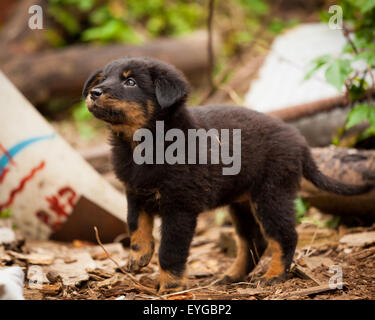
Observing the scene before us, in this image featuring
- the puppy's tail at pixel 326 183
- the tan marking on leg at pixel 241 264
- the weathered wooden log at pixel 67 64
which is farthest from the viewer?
the weathered wooden log at pixel 67 64

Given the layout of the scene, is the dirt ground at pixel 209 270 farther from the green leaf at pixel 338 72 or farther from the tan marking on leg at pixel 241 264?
the green leaf at pixel 338 72

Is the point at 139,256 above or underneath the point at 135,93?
underneath

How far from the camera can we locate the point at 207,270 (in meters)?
4.89

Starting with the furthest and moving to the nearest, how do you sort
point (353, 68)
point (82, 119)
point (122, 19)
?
point (122, 19), point (82, 119), point (353, 68)

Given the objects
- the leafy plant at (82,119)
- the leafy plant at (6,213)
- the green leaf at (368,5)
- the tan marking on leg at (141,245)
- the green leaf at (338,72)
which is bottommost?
the leafy plant at (82,119)

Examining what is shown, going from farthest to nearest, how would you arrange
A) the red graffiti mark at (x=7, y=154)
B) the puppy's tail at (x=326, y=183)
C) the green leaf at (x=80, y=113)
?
1. the green leaf at (x=80, y=113)
2. the red graffiti mark at (x=7, y=154)
3. the puppy's tail at (x=326, y=183)

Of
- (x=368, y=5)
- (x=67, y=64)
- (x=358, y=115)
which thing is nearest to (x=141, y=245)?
(x=358, y=115)

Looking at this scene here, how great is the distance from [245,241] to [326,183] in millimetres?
925

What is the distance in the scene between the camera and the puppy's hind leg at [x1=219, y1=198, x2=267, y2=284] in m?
4.45

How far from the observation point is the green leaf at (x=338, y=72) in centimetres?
439

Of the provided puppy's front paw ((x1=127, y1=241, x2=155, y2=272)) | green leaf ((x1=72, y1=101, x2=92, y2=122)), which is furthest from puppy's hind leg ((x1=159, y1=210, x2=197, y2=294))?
green leaf ((x1=72, y1=101, x2=92, y2=122))

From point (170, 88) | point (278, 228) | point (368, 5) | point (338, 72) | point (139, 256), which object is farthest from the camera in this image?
point (368, 5)

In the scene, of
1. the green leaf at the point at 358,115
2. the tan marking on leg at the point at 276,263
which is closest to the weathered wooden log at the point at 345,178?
the green leaf at the point at 358,115

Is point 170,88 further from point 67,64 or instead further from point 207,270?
point 67,64
